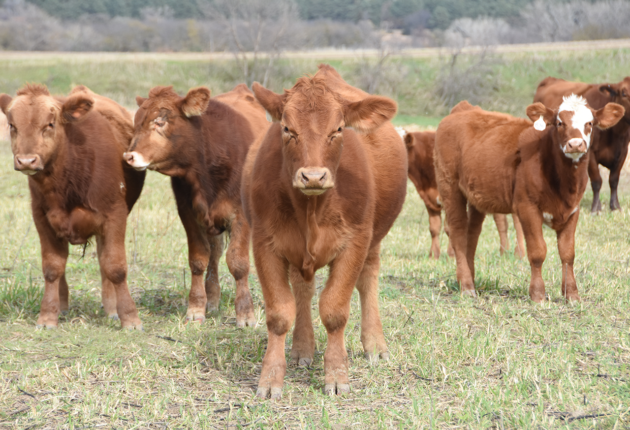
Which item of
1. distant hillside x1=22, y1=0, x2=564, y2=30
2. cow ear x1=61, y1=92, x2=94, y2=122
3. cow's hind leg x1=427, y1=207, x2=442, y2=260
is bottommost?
distant hillside x1=22, y1=0, x2=564, y2=30

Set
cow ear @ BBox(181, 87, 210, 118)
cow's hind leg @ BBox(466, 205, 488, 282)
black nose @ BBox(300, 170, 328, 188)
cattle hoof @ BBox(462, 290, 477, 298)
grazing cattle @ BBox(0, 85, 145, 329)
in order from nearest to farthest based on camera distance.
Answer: black nose @ BBox(300, 170, 328, 188) < grazing cattle @ BBox(0, 85, 145, 329) < cow ear @ BBox(181, 87, 210, 118) < cattle hoof @ BBox(462, 290, 477, 298) < cow's hind leg @ BBox(466, 205, 488, 282)

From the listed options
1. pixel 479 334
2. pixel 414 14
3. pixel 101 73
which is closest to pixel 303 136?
pixel 479 334

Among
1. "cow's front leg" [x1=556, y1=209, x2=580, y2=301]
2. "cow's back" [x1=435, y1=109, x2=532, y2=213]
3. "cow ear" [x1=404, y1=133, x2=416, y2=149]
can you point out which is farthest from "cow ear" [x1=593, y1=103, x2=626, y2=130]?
"cow ear" [x1=404, y1=133, x2=416, y2=149]

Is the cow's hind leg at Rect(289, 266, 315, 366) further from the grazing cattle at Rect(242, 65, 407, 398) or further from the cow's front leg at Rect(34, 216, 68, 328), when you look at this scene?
the cow's front leg at Rect(34, 216, 68, 328)

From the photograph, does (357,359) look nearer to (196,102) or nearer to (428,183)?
(196,102)

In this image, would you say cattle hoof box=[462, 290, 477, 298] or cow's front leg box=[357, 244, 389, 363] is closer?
cow's front leg box=[357, 244, 389, 363]

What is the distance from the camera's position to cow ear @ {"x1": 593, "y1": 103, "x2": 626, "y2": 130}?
6984 mm

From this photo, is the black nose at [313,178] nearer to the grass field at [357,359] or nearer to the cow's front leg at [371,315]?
the grass field at [357,359]

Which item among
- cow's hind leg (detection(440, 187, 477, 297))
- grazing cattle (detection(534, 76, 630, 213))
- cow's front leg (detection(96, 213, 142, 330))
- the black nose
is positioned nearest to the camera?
the black nose

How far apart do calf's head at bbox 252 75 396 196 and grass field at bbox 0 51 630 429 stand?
4.55 ft

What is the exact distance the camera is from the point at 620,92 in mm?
13625

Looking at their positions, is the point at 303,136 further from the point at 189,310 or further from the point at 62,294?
the point at 62,294

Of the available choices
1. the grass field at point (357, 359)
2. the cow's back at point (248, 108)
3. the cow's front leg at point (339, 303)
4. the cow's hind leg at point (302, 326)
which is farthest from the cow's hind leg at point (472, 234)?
the cow's front leg at point (339, 303)

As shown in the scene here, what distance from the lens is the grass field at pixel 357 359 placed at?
3895 millimetres
